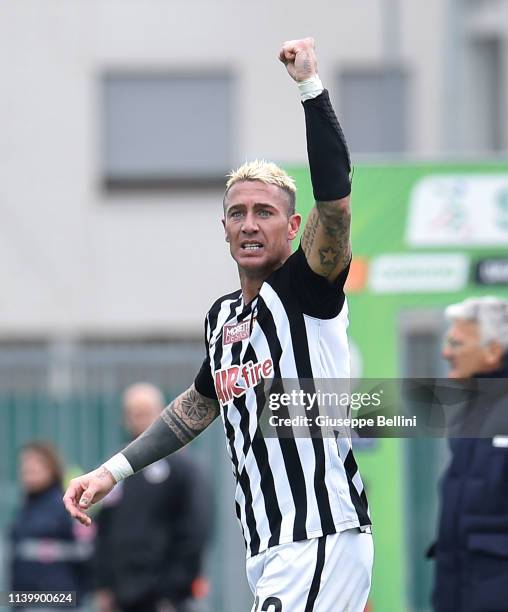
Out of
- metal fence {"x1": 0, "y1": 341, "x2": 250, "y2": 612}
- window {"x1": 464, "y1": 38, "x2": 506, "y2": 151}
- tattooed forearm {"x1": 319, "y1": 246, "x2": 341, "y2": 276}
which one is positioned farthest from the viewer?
window {"x1": 464, "y1": 38, "x2": 506, "y2": 151}

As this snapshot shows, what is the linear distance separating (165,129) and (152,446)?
15331mm

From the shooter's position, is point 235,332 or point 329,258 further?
point 235,332

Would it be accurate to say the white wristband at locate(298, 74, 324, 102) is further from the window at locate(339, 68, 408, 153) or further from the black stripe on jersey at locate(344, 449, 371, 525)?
the window at locate(339, 68, 408, 153)

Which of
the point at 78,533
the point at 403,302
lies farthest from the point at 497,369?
the point at 78,533

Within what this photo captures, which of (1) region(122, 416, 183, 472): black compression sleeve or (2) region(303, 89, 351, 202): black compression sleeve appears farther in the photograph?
(1) region(122, 416, 183, 472): black compression sleeve

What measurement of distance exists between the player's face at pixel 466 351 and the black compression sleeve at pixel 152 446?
1478 millimetres

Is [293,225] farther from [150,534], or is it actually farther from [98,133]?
[98,133]

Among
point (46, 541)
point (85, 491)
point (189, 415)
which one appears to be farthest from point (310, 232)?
point (46, 541)

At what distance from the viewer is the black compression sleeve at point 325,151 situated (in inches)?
180

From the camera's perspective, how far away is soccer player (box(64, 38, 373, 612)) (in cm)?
480

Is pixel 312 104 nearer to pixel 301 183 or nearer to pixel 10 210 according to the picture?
pixel 301 183

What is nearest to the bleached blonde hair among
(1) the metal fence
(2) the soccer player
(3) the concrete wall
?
(2) the soccer player

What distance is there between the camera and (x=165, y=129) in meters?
20.5

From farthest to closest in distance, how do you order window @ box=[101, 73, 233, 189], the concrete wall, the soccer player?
window @ box=[101, 73, 233, 189] < the concrete wall < the soccer player
